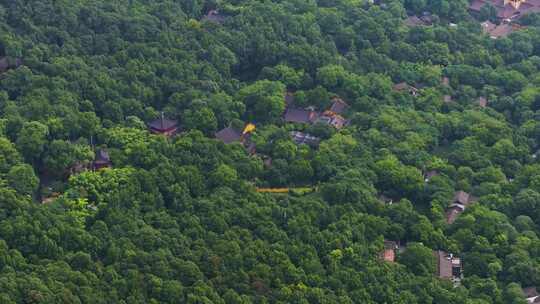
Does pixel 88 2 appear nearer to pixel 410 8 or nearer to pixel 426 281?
pixel 410 8

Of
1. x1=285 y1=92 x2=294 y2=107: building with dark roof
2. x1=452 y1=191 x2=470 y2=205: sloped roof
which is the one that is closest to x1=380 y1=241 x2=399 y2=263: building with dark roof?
x1=452 y1=191 x2=470 y2=205: sloped roof

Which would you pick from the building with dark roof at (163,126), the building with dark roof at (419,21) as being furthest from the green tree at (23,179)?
the building with dark roof at (419,21)

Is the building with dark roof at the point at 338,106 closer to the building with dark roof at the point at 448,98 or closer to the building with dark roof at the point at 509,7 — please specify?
the building with dark roof at the point at 448,98

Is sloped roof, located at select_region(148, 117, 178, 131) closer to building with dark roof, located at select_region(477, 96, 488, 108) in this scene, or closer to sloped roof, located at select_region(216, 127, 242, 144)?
sloped roof, located at select_region(216, 127, 242, 144)

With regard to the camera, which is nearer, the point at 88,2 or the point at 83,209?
the point at 83,209

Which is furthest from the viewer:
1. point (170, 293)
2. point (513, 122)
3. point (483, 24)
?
point (483, 24)

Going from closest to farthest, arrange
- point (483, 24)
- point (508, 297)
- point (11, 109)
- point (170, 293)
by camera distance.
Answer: point (170, 293) < point (508, 297) < point (11, 109) < point (483, 24)

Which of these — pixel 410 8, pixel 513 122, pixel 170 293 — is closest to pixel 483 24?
pixel 410 8
